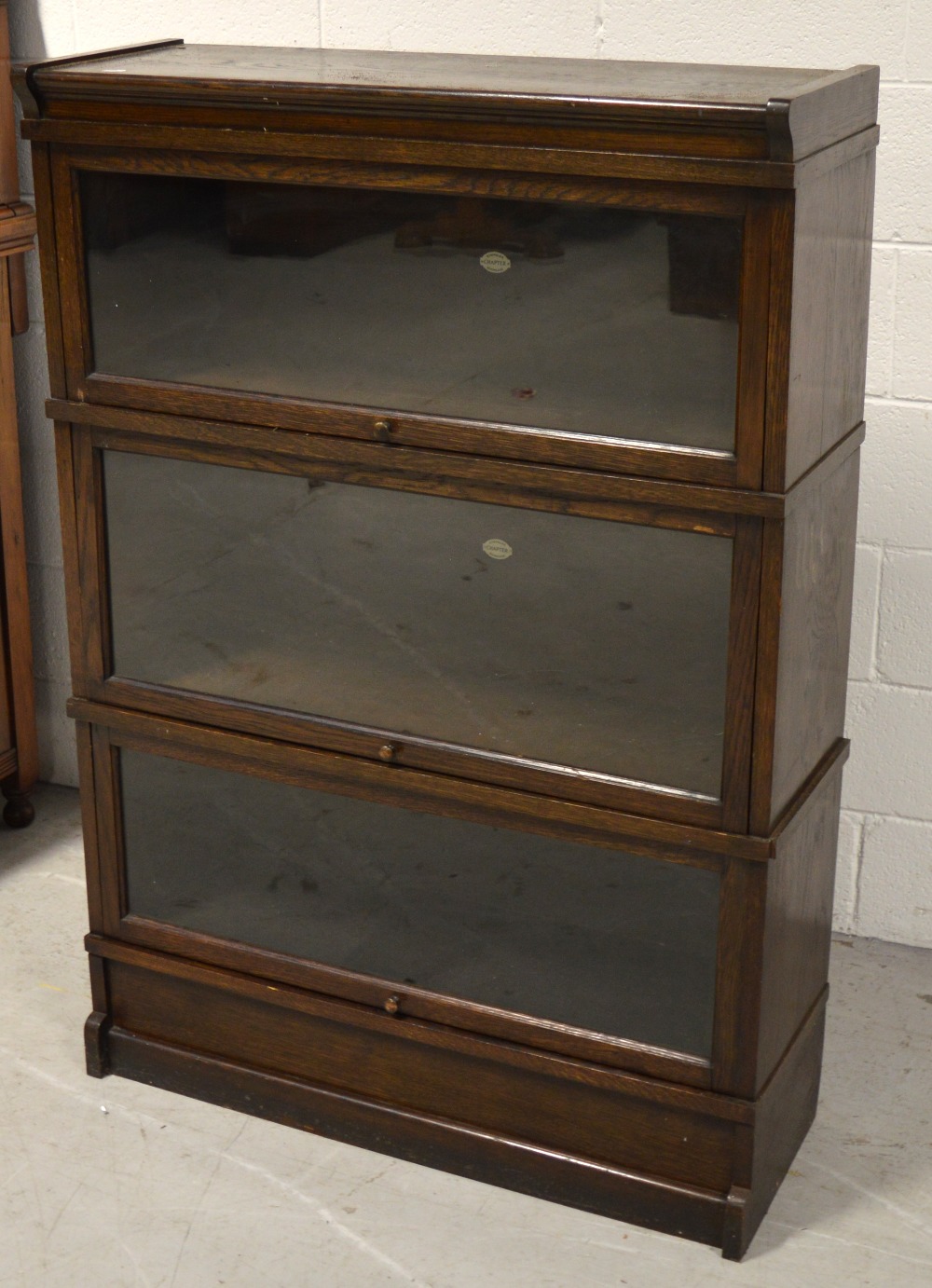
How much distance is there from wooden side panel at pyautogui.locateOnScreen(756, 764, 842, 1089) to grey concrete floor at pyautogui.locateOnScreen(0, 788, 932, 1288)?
0.23 m

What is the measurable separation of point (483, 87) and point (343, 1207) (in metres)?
1.38

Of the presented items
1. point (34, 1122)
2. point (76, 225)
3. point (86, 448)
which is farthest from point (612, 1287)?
point (76, 225)

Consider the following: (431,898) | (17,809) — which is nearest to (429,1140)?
(431,898)

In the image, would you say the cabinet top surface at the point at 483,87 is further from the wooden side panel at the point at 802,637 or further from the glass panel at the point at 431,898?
the glass panel at the point at 431,898

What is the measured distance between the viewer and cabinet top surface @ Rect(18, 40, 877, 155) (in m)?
1.66

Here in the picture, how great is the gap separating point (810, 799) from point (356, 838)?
582 millimetres

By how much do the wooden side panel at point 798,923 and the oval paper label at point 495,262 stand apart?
73 centimetres

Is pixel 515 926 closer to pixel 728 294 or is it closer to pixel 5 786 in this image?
pixel 728 294

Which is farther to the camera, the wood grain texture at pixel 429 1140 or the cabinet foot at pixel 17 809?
the cabinet foot at pixel 17 809

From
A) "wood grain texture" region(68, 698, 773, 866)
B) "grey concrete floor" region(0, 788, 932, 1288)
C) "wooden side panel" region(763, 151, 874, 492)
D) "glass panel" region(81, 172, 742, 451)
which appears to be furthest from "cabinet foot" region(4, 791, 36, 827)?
"wooden side panel" region(763, 151, 874, 492)

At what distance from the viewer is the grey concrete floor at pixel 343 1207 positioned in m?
2.01

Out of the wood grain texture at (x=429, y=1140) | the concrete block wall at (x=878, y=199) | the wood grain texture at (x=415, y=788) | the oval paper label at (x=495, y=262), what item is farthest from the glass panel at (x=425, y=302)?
the wood grain texture at (x=429, y=1140)

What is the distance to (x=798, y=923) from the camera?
207 centimetres

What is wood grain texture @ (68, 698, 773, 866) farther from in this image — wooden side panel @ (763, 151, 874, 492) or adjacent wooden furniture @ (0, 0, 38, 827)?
adjacent wooden furniture @ (0, 0, 38, 827)
